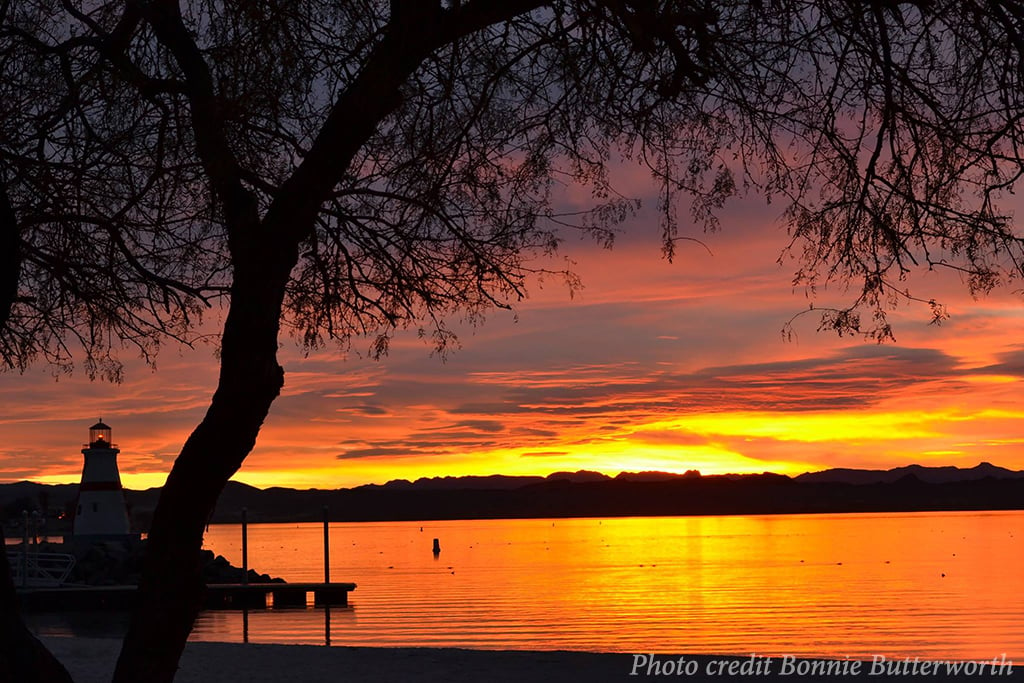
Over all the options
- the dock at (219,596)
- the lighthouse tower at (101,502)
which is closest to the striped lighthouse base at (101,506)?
the lighthouse tower at (101,502)

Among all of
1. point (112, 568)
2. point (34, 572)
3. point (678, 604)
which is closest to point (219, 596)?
→ point (112, 568)

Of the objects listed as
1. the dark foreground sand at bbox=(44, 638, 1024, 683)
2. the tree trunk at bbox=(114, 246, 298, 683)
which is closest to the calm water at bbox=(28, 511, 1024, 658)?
the dark foreground sand at bbox=(44, 638, 1024, 683)

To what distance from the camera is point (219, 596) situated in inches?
1607

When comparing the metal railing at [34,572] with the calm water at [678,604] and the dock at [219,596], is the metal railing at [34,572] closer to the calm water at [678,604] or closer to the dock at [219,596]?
the dock at [219,596]

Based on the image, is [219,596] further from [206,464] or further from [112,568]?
[206,464]

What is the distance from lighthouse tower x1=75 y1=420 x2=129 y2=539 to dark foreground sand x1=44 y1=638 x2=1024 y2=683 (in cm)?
3377

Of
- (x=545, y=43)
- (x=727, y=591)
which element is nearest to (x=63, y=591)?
(x=545, y=43)

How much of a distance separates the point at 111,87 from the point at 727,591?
5731 cm

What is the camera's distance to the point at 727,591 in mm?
62406

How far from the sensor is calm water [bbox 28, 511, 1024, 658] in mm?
37625

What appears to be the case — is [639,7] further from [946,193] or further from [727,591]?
[727,591]

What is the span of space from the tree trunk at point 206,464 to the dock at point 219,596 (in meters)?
25.0

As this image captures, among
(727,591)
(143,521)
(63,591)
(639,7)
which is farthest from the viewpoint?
(143,521)

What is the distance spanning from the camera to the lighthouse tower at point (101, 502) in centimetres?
4741
